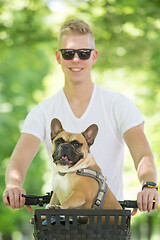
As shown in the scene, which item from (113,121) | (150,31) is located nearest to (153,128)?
(150,31)

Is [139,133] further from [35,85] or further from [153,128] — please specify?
[35,85]

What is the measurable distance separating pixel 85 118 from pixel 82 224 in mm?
910

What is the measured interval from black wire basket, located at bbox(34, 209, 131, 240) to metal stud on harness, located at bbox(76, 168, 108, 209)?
0.46 feet

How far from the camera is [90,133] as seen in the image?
8.91 feet

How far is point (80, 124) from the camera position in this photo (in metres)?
2.98

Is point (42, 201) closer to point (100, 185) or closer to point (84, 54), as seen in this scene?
point (100, 185)

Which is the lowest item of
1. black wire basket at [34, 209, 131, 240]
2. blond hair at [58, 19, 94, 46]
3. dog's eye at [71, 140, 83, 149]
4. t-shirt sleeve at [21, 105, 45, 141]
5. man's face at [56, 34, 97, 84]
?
black wire basket at [34, 209, 131, 240]

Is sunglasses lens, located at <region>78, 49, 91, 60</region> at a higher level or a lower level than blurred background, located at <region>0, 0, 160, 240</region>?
lower

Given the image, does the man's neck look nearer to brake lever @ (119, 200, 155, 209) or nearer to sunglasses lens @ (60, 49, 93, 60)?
sunglasses lens @ (60, 49, 93, 60)

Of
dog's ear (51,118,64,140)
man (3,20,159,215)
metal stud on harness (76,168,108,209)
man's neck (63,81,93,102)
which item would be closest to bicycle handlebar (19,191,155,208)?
metal stud on harness (76,168,108,209)

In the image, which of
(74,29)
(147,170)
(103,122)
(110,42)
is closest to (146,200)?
(147,170)

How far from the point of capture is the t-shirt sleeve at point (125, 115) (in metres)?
3.00

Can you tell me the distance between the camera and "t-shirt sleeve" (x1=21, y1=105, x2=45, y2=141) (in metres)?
3.11

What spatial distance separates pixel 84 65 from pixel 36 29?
20.3 ft
